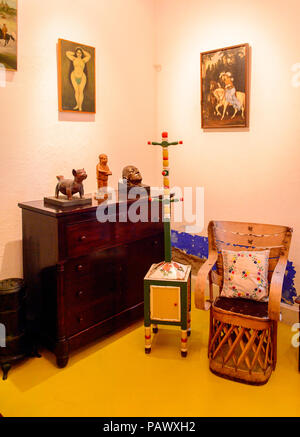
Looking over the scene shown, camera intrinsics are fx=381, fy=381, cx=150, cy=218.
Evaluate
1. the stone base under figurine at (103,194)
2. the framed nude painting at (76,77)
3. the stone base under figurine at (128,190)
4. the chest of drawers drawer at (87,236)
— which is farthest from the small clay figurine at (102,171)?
the framed nude painting at (76,77)

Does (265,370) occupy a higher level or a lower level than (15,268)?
lower

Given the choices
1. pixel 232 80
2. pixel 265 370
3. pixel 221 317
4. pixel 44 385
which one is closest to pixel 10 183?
pixel 44 385

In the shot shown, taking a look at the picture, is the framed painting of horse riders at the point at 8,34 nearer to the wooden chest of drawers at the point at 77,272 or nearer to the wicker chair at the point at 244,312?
the wooden chest of drawers at the point at 77,272

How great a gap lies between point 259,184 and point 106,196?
131 centimetres

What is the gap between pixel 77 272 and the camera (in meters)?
2.67

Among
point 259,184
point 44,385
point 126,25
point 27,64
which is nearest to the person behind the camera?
point 44,385

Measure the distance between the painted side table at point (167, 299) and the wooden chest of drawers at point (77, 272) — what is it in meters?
0.32

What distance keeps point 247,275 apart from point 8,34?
2.41 meters

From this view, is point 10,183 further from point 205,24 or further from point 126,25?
point 205,24

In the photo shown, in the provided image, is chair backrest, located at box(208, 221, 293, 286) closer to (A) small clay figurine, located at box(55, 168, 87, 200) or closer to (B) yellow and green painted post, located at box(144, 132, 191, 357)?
(B) yellow and green painted post, located at box(144, 132, 191, 357)

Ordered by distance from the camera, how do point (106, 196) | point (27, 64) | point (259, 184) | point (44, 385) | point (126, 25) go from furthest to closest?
point (126, 25), point (259, 184), point (106, 196), point (27, 64), point (44, 385)

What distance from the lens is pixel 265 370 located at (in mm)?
2498

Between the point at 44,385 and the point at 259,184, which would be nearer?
the point at 44,385

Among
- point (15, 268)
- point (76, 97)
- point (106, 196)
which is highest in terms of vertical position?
point (76, 97)
